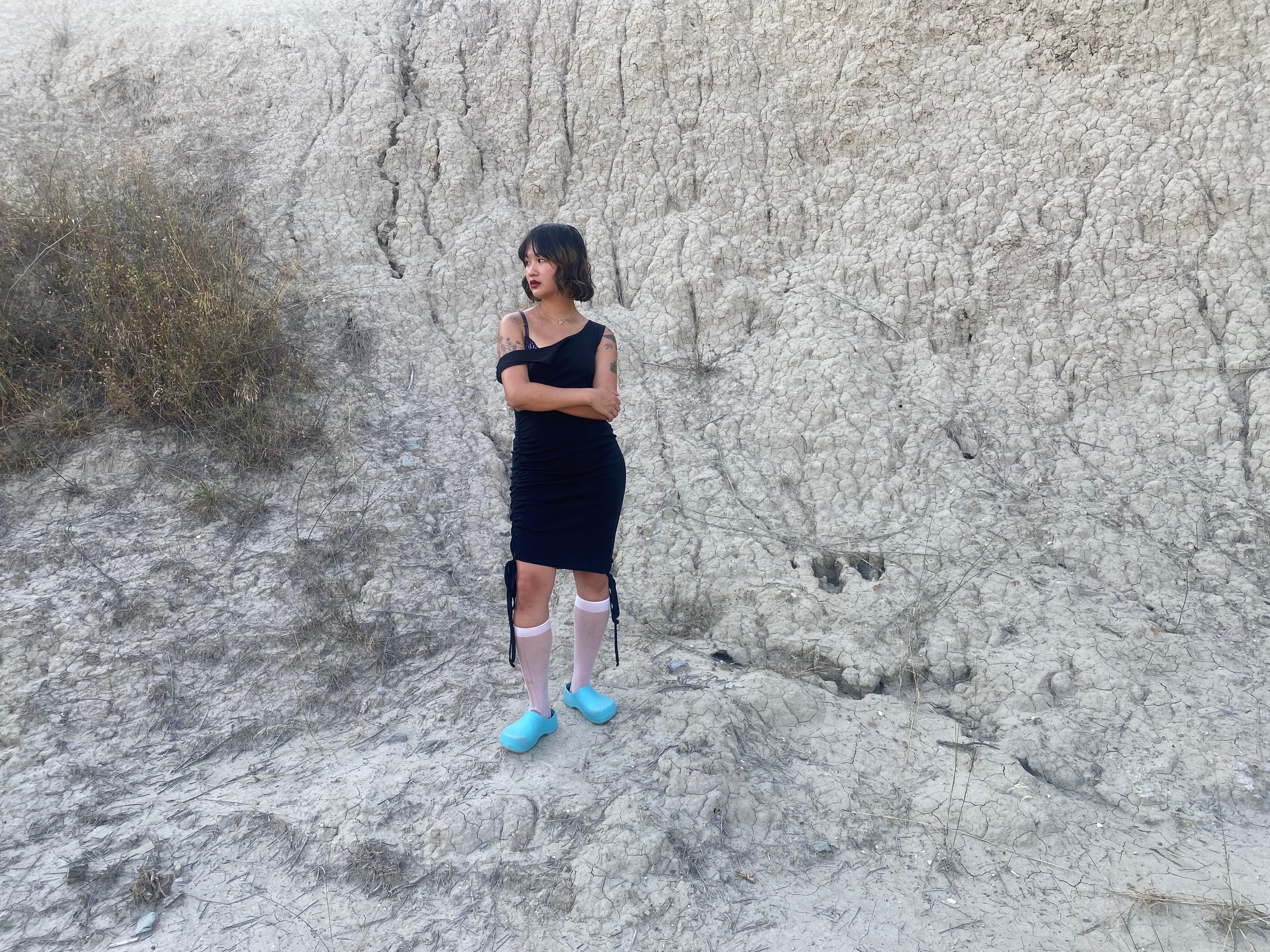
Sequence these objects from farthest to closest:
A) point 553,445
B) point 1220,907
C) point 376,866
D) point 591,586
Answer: point 591,586 → point 553,445 → point 376,866 → point 1220,907

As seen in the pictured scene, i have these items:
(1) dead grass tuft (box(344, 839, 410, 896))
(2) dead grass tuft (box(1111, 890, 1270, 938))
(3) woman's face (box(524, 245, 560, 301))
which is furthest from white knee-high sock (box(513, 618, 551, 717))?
(2) dead grass tuft (box(1111, 890, 1270, 938))

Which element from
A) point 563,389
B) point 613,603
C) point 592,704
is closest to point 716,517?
point 613,603

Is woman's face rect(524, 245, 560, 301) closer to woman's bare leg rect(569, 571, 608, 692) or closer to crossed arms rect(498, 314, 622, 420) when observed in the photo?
crossed arms rect(498, 314, 622, 420)

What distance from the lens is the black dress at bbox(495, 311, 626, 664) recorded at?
8.16 ft

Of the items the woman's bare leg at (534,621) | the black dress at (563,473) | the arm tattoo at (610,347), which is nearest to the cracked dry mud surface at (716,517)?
the woman's bare leg at (534,621)

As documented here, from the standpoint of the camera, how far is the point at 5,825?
2510 mm

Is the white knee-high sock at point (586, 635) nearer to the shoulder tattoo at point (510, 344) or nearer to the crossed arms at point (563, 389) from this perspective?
the crossed arms at point (563, 389)

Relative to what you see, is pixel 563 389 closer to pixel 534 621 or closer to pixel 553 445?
pixel 553 445

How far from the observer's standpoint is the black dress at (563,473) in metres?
2.49

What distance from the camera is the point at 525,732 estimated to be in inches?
107

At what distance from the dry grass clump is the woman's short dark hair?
6.53ft

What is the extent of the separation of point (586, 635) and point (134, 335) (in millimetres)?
2748

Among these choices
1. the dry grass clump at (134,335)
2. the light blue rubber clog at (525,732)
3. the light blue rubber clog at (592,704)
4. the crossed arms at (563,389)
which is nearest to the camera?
the crossed arms at (563,389)

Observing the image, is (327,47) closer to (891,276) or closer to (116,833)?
(891,276)
